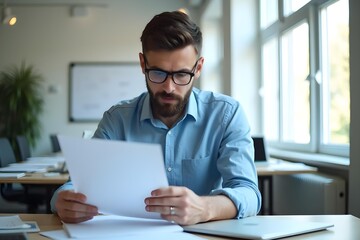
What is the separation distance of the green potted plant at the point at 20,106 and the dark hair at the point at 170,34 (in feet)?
21.1

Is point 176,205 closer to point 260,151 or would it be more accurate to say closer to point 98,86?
point 260,151

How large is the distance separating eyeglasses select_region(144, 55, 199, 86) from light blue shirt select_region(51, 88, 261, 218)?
171mm

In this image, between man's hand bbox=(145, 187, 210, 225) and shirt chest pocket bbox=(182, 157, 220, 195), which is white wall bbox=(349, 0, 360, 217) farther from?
man's hand bbox=(145, 187, 210, 225)

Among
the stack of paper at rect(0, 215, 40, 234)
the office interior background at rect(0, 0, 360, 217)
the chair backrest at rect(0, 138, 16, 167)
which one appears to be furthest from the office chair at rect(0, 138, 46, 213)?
the stack of paper at rect(0, 215, 40, 234)

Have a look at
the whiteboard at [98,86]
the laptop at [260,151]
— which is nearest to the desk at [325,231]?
the laptop at [260,151]

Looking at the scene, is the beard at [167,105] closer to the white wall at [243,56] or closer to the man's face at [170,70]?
the man's face at [170,70]

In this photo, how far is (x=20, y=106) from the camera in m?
7.65

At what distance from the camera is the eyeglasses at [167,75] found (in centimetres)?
153

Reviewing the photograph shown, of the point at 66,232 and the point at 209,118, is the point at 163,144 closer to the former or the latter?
the point at 209,118

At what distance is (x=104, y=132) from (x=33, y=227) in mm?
517

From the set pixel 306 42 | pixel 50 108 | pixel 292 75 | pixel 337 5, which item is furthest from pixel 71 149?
pixel 50 108

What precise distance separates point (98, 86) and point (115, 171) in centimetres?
696

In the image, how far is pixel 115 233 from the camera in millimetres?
1210

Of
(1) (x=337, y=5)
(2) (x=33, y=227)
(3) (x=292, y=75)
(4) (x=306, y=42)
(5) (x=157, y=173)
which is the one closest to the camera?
(5) (x=157, y=173)
